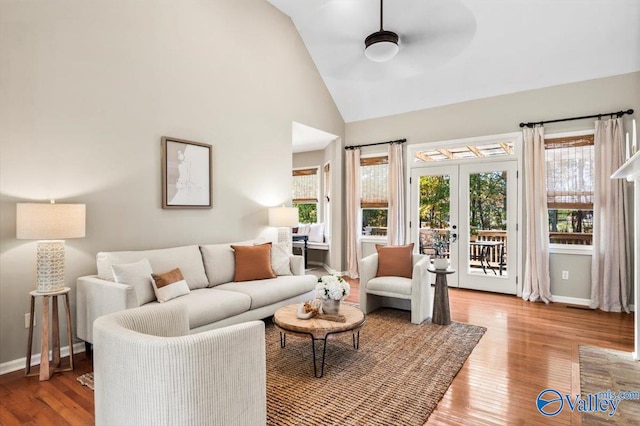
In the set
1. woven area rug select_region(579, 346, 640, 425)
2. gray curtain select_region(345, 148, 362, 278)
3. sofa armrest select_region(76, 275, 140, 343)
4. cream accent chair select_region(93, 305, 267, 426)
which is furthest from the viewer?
gray curtain select_region(345, 148, 362, 278)

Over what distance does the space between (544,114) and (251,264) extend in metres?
4.64

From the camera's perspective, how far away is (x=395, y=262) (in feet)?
14.9

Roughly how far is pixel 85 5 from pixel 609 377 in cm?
554

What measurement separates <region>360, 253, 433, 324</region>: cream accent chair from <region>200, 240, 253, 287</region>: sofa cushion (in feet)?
5.18

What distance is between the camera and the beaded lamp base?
2871 millimetres

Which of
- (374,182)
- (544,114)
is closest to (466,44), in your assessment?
(544,114)

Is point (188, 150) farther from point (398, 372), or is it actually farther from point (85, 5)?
point (398, 372)

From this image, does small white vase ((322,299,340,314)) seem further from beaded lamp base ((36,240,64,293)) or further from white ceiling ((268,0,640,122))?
white ceiling ((268,0,640,122))

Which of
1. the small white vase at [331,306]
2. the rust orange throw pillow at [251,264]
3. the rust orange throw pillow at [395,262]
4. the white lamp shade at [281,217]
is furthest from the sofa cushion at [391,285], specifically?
the white lamp shade at [281,217]

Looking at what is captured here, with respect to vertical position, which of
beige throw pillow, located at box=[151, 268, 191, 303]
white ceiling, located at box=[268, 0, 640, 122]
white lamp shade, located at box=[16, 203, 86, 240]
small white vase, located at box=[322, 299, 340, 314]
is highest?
white ceiling, located at box=[268, 0, 640, 122]

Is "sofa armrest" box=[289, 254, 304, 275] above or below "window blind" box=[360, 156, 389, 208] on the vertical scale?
below

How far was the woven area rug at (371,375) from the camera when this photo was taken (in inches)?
88.8

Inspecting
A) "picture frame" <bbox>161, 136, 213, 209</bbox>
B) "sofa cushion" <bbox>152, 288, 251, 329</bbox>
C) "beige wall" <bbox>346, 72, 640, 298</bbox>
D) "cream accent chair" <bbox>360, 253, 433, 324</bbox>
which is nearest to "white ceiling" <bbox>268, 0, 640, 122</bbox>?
"beige wall" <bbox>346, 72, 640, 298</bbox>

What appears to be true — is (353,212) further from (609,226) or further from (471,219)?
(609,226)
